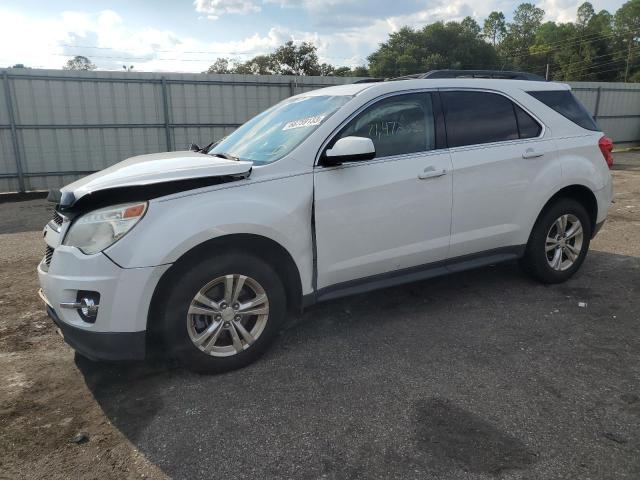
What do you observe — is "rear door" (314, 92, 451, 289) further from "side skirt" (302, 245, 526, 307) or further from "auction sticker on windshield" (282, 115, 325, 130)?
"auction sticker on windshield" (282, 115, 325, 130)

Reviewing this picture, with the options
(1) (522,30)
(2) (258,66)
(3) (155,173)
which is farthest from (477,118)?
(1) (522,30)

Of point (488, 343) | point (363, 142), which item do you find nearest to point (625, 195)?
point (488, 343)

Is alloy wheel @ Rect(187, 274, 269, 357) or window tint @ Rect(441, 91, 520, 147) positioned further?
window tint @ Rect(441, 91, 520, 147)

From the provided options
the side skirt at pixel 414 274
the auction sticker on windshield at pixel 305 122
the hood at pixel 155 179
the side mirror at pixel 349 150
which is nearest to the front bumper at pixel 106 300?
the hood at pixel 155 179

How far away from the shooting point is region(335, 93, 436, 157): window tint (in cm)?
352

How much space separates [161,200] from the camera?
9.21 feet

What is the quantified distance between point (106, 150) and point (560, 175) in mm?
11256

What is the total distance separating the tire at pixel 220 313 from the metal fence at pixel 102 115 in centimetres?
1075

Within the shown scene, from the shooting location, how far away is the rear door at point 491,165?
3832 mm

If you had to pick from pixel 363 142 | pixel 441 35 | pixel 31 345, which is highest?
pixel 441 35

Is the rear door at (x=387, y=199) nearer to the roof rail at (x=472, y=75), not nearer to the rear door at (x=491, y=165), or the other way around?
the rear door at (x=491, y=165)

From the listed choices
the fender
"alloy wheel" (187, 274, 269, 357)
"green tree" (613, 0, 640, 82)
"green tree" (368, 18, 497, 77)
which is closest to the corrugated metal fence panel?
the fender

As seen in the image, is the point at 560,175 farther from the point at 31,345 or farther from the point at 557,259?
the point at 31,345

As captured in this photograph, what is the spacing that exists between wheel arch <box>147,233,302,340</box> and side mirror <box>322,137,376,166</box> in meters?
0.68
